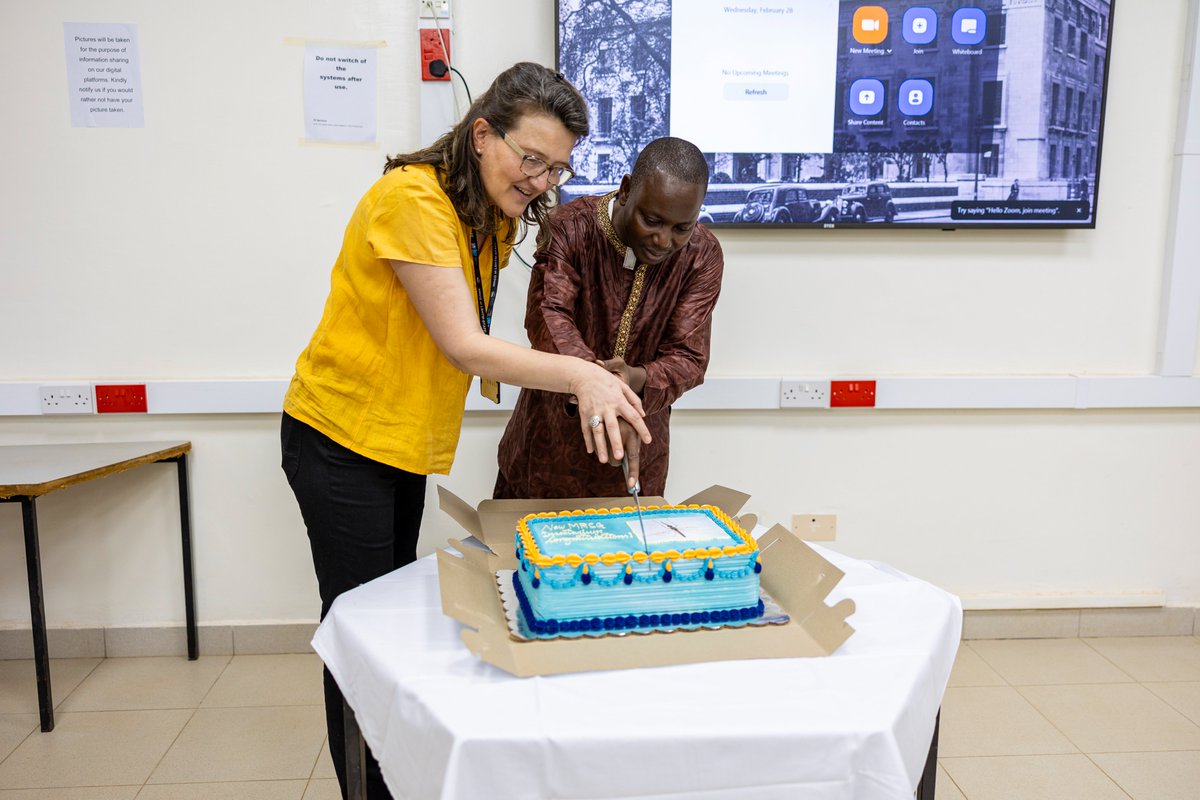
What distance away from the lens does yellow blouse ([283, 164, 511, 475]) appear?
1286 millimetres

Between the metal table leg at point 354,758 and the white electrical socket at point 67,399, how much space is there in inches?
65.5

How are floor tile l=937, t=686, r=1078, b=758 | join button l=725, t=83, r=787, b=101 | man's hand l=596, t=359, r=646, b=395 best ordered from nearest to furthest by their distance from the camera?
man's hand l=596, t=359, r=646, b=395 < floor tile l=937, t=686, r=1078, b=758 < join button l=725, t=83, r=787, b=101

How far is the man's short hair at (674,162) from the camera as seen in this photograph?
149 centimetres

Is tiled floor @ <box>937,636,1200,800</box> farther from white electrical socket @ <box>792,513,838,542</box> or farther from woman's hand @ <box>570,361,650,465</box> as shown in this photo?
woman's hand @ <box>570,361,650,465</box>

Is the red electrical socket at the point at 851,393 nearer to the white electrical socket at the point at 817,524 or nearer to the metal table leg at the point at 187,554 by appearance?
the white electrical socket at the point at 817,524

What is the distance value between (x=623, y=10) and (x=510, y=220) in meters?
1.08

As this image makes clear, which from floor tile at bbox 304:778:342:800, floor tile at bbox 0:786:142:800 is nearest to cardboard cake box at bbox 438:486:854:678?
floor tile at bbox 304:778:342:800

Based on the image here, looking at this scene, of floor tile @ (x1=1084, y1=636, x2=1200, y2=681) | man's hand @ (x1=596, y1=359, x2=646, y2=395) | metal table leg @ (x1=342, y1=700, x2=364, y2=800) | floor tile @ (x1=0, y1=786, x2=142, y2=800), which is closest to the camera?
metal table leg @ (x1=342, y1=700, x2=364, y2=800)

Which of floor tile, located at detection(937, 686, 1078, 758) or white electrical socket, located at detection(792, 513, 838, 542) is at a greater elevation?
white electrical socket, located at detection(792, 513, 838, 542)

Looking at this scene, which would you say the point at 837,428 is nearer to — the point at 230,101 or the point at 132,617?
the point at 230,101

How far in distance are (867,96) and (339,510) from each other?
1.85 metres

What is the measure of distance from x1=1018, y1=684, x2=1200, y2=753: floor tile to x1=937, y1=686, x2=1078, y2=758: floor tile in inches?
1.7

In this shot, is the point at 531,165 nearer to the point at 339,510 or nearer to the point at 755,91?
the point at 339,510

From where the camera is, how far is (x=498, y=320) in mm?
2398
